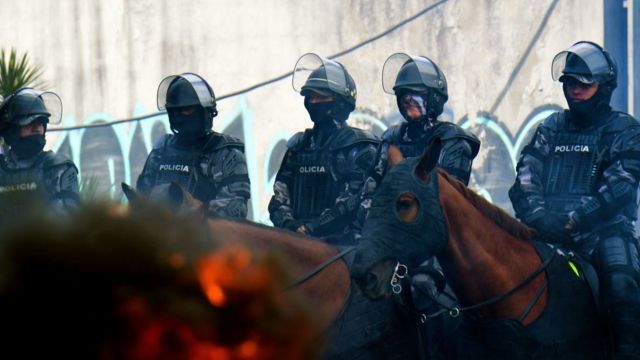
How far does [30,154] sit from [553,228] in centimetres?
431

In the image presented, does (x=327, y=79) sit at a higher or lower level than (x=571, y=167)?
higher

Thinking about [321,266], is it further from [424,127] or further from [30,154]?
[30,154]

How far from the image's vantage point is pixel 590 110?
6.43 meters

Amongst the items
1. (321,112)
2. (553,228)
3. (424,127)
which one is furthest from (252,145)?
(553,228)

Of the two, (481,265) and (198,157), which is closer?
(481,265)

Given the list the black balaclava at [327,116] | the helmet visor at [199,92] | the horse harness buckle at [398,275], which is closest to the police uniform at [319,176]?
the black balaclava at [327,116]

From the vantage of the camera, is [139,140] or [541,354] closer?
[541,354]

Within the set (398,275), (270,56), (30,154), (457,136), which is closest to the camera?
(398,275)

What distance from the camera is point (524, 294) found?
17.9 ft

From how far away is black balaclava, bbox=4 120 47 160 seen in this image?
865 centimetres

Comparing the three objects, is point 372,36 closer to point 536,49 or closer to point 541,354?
point 536,49

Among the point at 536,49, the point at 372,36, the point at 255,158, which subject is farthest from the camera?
the point at 255,158

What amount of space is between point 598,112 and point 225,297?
17.7ft

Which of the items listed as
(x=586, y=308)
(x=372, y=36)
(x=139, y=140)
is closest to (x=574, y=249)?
(x=586, y=308)
